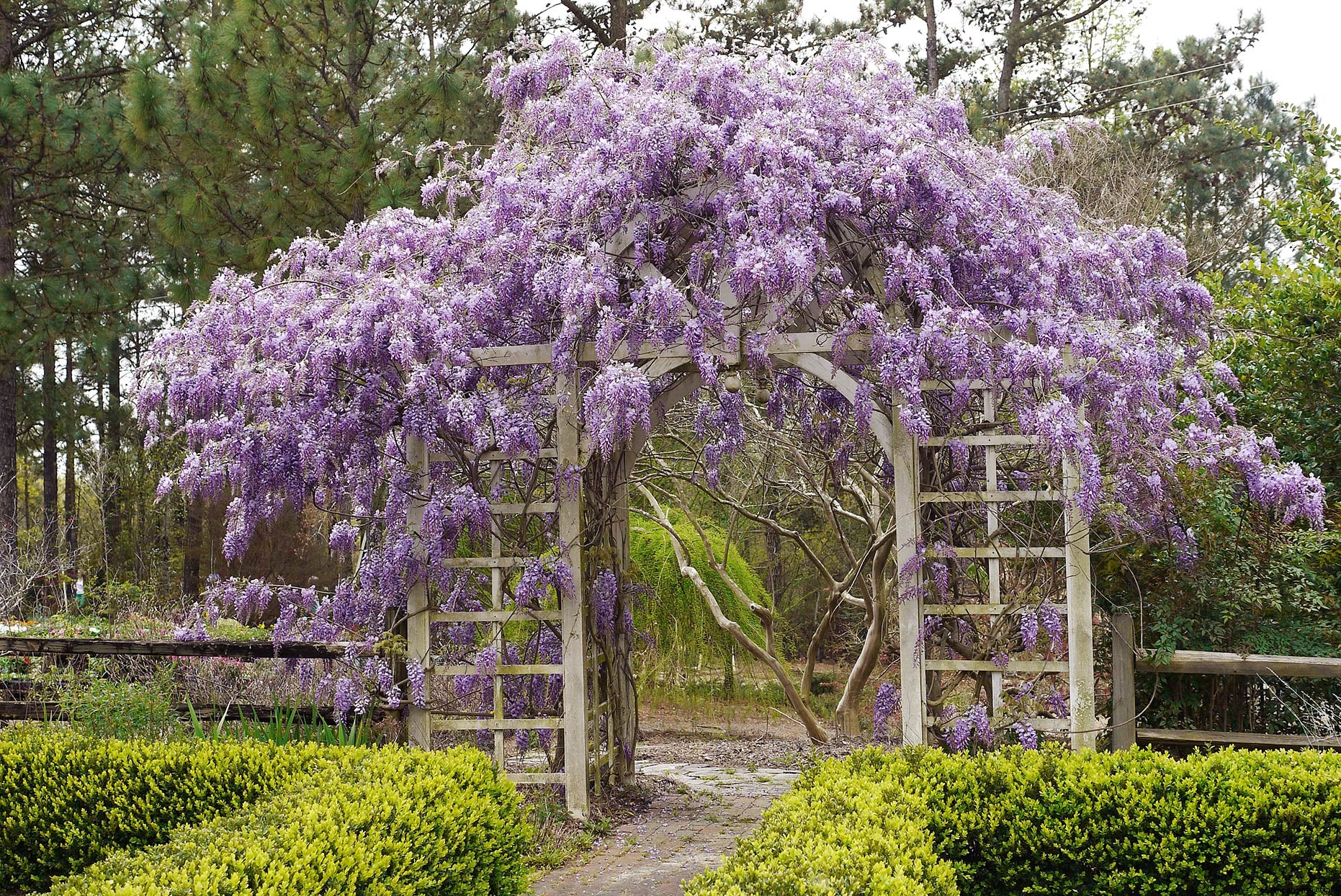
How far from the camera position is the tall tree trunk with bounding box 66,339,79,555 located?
14773 mm

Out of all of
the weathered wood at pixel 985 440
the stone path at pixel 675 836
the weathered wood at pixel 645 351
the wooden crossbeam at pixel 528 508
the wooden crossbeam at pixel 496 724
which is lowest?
the stone path at pixel 675 836

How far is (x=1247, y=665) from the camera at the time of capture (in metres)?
4.80

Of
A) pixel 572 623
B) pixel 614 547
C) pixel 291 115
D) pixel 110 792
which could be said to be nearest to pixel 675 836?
pixel 572 623

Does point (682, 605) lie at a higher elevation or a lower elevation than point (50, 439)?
lower

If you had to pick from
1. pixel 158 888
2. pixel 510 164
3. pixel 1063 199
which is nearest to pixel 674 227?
pixel 510 164

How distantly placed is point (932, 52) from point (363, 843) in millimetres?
11914

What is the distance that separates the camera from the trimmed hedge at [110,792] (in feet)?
13.8

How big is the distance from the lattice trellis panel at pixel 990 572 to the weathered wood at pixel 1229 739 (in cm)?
47

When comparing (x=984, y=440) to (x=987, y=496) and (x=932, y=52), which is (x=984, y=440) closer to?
(x=987, y=496)

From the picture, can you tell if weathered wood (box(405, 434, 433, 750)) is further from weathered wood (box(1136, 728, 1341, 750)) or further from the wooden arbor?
weathered wood (box(1136, 728, 1341, 750))

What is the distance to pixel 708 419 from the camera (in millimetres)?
5758

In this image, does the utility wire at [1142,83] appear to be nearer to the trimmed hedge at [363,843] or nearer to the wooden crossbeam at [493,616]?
the wooden crossbeam at [493,616]

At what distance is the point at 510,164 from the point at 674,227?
3.12ft

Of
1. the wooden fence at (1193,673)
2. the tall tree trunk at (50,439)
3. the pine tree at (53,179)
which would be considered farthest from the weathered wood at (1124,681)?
the tall tree trunk at (50,439)
